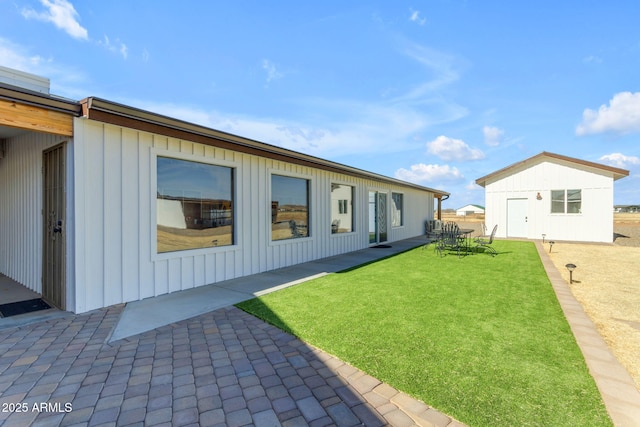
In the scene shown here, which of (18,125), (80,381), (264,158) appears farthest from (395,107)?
(80,381)

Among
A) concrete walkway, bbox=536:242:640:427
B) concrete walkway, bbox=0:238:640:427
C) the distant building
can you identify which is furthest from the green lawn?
the distant building

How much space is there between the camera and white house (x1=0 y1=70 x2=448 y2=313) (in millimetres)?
3779

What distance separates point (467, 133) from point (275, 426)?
21.2 meters

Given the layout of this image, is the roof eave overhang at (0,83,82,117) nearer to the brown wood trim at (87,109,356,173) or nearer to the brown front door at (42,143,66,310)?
the brown wood trim at (87,109,356,173)

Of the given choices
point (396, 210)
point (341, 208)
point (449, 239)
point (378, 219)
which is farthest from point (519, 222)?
point (341, 208)

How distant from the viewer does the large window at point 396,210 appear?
1282 centimetres

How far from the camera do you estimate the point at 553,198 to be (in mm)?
13641

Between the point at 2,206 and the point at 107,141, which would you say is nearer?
the point at 107,141

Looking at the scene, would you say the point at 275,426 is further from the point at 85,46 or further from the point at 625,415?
the point at 85,46

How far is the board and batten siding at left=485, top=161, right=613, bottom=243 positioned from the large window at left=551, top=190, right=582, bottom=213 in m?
0.16

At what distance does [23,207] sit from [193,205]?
123 inches

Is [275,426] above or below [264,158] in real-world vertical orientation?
below

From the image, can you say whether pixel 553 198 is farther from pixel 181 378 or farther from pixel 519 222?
pixel 181 378

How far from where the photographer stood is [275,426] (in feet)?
5.87
